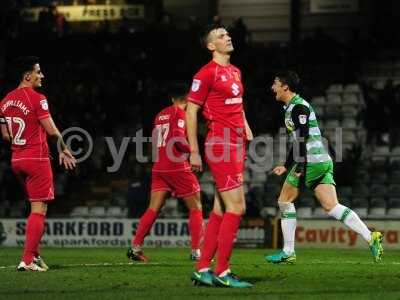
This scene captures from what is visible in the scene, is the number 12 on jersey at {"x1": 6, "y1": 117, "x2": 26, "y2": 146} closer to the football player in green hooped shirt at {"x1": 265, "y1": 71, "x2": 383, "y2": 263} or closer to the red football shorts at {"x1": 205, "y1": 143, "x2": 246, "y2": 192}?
the red football shorts at {"x1": 205, "y1": 143, "x2": 246, "y2": 192}

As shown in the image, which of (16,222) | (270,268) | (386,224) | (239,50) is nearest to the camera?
(270,268)

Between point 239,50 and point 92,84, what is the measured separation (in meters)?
4.47

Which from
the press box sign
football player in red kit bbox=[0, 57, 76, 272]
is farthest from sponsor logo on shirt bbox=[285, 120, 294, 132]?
the press box sign

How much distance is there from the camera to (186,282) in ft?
33.7

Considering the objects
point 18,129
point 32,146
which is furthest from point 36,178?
point 18,129

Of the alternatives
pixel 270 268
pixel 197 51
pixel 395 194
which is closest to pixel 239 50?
pixel 197 51

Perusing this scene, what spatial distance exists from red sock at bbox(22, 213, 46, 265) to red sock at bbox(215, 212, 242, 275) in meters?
2.92

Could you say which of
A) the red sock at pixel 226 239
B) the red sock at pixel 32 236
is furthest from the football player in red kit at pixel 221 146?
the red sock at pixel 32 236

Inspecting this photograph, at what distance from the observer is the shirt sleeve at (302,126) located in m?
13.0

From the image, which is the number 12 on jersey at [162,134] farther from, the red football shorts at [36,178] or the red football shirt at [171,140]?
the red football shorts at [36,178]

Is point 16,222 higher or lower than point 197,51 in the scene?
lower

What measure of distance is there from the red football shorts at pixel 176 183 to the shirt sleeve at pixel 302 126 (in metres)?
1.90

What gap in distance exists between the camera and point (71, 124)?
1062 inches

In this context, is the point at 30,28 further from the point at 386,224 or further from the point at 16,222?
the point at 386,224
